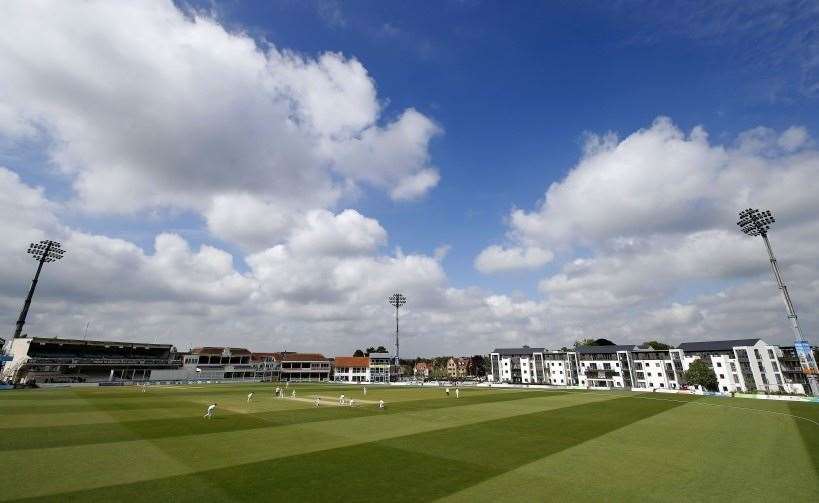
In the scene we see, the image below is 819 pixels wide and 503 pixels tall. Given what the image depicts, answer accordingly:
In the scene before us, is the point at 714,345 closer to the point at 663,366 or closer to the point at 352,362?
the point at 663,366

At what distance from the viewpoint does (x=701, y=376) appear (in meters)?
92.9

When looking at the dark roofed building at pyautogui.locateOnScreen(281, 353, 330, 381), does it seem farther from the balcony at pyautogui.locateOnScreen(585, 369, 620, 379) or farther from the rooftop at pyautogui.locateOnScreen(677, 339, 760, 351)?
the rooftop at pyautogui.locateOnScreen(677, 339, 760, 351)

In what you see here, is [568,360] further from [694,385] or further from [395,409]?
[395,409]

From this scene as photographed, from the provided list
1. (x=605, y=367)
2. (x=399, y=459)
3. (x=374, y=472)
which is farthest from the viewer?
(x=605, y=367)

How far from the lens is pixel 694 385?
94562 millimetres

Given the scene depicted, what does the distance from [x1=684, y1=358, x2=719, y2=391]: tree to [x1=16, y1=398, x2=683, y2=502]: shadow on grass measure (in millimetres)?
90871

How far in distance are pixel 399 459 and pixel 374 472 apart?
9.31ft

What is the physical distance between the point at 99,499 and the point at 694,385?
11992 cm

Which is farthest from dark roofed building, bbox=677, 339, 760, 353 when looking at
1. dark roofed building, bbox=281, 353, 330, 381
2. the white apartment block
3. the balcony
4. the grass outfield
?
dark roofed building, bbox=281, 353, 330, 381

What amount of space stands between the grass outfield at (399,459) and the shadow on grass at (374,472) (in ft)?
0.24

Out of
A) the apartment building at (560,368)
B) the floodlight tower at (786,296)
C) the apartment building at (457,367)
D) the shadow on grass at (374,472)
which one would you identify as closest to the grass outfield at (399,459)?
the shadow on grass at (374,472)

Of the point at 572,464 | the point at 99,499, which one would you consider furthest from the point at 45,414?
the point at 572,464

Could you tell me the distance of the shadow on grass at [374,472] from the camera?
1367 centimetres

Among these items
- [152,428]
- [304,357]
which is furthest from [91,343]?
[152,428]
